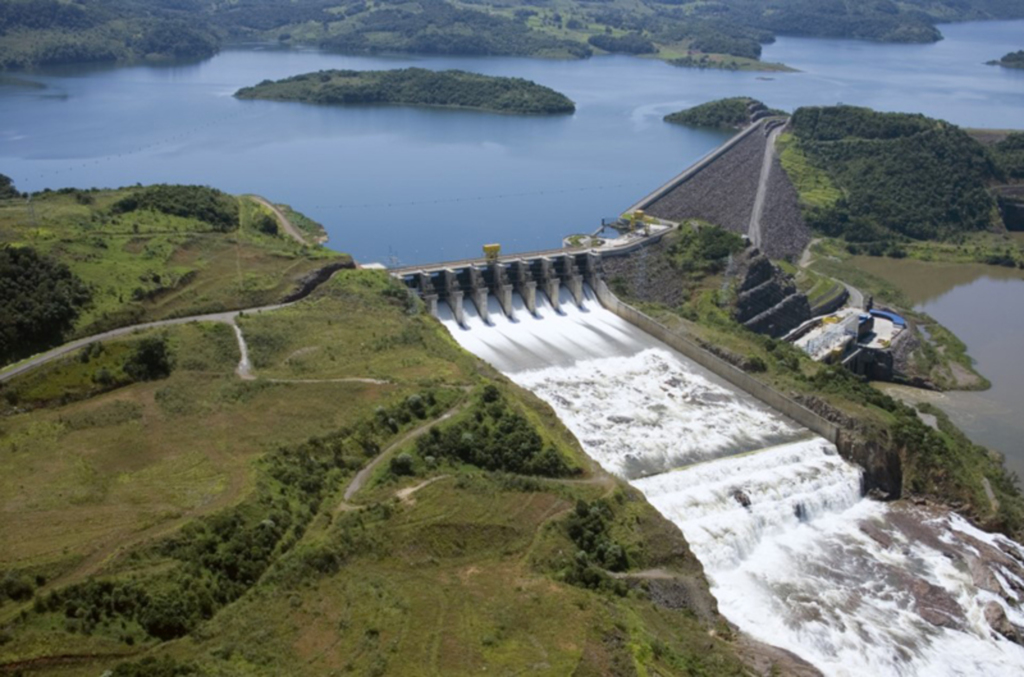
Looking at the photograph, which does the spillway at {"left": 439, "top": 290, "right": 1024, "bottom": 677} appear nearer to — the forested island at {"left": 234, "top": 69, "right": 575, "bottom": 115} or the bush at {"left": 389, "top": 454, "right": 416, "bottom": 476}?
the bush at {"left": 389, "top": 454, "right": 416, "bottom": 476}

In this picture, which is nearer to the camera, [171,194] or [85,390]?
[85,390]

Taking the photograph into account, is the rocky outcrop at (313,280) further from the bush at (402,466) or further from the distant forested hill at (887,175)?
the distant forested hill at (887,175)

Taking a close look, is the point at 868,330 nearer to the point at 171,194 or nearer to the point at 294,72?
the point at 171,194

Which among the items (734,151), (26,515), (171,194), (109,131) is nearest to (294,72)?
(109,131)

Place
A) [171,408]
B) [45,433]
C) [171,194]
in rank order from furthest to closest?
[171,194] < [171,408] < [45,433]

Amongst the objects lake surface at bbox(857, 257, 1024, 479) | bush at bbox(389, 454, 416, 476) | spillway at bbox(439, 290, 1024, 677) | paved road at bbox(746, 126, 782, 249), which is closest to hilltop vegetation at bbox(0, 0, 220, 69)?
paved road at bbox(746, 126, 782, 249)

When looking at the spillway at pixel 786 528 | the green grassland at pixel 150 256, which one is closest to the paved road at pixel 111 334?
the green grassland at pixel 150 256

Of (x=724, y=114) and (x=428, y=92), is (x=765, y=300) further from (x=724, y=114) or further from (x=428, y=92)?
(x=428, y=92)
